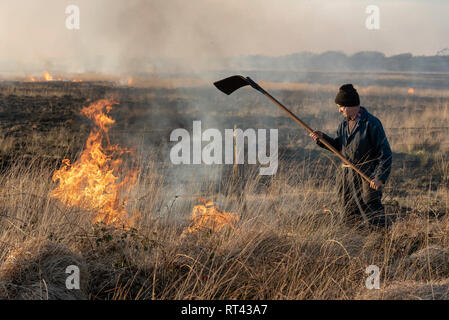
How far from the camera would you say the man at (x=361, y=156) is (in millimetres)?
4664

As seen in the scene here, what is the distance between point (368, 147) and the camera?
478 centimetres

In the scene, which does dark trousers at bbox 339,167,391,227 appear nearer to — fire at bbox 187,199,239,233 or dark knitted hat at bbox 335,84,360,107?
dark knitted hat at bbox 335,84,360,107

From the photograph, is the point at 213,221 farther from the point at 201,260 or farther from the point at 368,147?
the point at 368,147

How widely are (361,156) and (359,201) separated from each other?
499 millimetres

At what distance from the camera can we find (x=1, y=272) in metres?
3.19

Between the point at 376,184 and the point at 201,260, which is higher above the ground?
the point at 376,184

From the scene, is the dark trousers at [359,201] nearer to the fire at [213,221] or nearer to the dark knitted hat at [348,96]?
the dark knitted hat at [348,96]

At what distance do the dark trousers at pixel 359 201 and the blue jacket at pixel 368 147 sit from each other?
151 millimetres

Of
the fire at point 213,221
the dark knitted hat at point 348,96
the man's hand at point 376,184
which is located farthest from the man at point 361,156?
the fire at point 213,221

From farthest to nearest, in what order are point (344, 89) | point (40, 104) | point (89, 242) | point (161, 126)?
point (40, 104) < point (161, 126) < point (344, 89) < point (89, 242)

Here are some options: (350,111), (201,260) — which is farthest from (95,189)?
(350,111)
